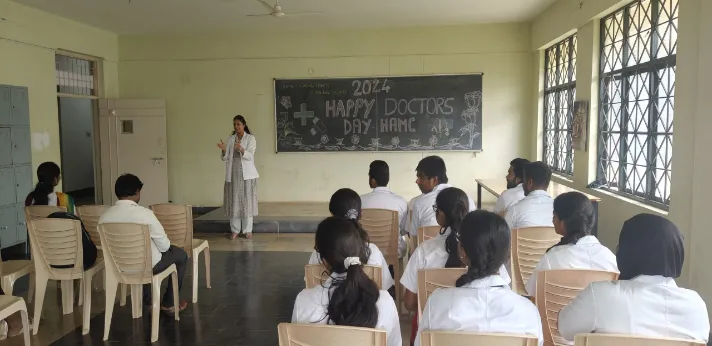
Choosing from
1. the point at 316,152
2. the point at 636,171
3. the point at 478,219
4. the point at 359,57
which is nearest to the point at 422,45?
the point at 359,57

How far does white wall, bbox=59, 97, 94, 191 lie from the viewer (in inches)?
399

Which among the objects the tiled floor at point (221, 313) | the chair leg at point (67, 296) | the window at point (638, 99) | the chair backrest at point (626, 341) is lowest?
the tiled floor at point (221, 313)

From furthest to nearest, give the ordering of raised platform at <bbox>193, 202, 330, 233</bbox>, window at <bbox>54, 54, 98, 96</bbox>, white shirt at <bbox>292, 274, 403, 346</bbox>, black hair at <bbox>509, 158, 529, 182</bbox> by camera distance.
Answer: window at <bbox>54, 54, 98, 96</bbox> < raised platform at <bbox>193, 202, 330, 233</bbox> < black hair at <bbox>509, 158, 529, 182</bbox> < white shirt at <bbox>292, 274, 403, 346</bbox>

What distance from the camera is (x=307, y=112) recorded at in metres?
8.25

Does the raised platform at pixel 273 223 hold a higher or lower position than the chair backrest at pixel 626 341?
lower

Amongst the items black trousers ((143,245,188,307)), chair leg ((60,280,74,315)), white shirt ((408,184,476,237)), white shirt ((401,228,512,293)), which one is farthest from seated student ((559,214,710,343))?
chair leg ((60,280,74,315))

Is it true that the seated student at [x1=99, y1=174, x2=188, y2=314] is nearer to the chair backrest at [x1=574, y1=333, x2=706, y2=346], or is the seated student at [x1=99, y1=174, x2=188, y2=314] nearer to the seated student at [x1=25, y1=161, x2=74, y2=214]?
the seated student at [x1=25, y1=161, x2=74, y2=214]

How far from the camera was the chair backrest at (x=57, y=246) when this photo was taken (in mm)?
3455

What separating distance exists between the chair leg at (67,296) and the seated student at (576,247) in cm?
324

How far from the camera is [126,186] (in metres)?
3.41

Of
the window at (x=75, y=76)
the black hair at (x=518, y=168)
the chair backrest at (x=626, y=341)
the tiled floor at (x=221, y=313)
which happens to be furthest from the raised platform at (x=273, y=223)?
the chair backrest at (x=626, y=341)

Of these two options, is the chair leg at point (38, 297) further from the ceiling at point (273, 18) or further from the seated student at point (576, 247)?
the ceiling at point (273, 18)

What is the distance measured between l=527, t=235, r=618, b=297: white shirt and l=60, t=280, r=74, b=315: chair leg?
3255 millimetres

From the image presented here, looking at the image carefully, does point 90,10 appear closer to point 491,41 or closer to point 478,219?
point 491,41
